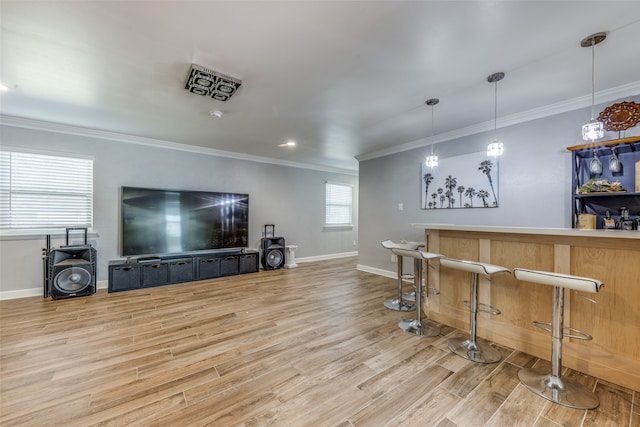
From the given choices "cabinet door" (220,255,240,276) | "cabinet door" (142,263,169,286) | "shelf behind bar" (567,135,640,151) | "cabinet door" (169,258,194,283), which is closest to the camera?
"shelf behind bar" (567,135,640,151)

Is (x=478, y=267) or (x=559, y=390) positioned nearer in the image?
(x=559, y=390)

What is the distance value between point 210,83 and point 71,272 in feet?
11.1

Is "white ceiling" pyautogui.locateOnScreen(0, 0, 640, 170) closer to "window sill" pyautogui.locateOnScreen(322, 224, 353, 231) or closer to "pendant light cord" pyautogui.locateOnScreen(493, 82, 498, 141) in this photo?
"pendant light cord" pyautogui.locateOnScreen(493, 82, 498, 141)

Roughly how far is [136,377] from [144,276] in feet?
8.80

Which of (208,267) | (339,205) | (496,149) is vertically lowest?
(208,267)

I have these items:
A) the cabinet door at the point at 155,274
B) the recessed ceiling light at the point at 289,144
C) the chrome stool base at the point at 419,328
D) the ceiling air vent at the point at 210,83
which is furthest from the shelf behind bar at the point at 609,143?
the cabinet door at the point at 155,274

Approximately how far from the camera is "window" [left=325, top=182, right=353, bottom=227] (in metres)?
7.02

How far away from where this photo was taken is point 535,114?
315cm

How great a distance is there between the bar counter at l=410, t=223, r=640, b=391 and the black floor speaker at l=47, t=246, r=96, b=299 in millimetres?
4755

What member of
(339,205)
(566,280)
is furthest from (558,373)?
(339,205)

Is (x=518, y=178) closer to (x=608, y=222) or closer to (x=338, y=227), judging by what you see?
(x=608, y=222)

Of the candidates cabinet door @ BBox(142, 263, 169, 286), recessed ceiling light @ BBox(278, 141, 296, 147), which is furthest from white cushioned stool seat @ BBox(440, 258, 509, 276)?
cabinet door @ BBox(142, 263, 169, 286)

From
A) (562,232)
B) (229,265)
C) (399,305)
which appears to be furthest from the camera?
(229,265)

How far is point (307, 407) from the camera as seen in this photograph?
5.38ft
